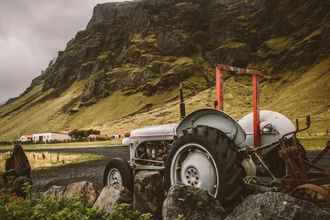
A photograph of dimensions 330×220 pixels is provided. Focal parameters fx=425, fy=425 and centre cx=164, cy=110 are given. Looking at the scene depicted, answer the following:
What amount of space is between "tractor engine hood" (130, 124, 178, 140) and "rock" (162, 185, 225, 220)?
9.06ft

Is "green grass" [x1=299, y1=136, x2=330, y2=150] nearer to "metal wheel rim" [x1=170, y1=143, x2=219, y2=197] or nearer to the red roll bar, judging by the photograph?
the red roll bar

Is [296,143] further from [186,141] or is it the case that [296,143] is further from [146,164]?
[146,164]

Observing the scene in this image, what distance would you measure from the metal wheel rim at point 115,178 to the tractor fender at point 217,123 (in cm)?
254

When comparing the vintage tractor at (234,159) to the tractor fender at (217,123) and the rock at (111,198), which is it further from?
the rock at (111,198)

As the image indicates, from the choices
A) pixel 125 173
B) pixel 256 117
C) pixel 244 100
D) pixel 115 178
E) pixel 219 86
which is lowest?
pixel 115 178

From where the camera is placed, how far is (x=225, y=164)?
6418mm

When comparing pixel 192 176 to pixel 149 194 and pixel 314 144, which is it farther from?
pixel 314 144

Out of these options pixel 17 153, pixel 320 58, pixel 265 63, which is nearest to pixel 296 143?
pixel 17 153

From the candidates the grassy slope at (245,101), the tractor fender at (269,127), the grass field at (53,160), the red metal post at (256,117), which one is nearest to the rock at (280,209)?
the red metal post at (256,117)

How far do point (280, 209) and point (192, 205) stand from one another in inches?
54.5

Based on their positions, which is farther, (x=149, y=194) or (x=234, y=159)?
(x=149, y=194)

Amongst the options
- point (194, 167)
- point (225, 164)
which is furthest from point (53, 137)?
point (225, 164)

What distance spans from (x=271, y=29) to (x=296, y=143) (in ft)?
598

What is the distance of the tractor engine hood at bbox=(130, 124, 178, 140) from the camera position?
9.05 m
